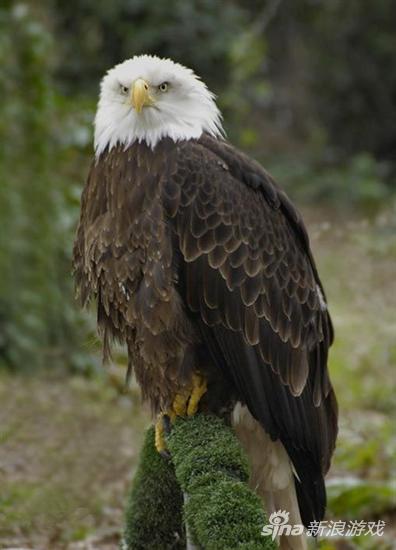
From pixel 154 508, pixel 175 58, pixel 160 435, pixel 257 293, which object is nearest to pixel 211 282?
pixel 257 293

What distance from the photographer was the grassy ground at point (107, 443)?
20.1 feet

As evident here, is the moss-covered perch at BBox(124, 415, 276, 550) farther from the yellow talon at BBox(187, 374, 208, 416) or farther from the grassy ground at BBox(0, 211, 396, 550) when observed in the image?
the grassy ground at BBox(0, 211, 396, 550)

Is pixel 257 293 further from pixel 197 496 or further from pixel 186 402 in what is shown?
pixel 197 496

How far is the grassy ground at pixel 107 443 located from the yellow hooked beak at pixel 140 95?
1.75 metres

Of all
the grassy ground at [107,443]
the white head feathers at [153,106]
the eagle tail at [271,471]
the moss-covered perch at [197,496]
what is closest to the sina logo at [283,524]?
the eagle tail at [271,471]

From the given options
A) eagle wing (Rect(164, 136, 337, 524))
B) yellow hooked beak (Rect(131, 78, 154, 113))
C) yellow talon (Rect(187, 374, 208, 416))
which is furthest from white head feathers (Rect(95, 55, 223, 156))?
yellow talon (Rect(187, 374, 208, 416))

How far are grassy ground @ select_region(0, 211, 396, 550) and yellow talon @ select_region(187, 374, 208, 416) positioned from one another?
1.62m

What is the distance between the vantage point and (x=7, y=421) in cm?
764

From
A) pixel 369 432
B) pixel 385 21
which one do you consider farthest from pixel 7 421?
pixel 385 21

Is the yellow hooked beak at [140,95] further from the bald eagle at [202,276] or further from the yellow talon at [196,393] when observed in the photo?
the yellow talon at [196,393]

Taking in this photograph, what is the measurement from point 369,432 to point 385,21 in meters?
12.3

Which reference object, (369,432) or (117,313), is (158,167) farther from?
(369,432)

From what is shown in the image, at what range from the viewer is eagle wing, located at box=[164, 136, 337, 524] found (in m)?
4.25

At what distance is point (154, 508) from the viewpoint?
4609 mm
